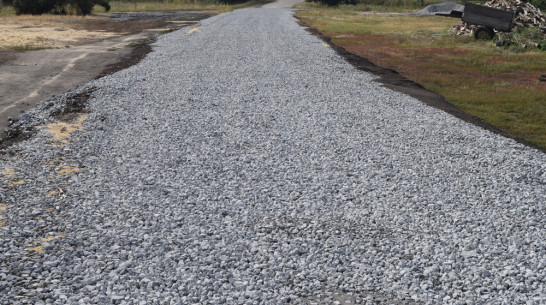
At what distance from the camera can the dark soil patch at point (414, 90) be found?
1214 cm

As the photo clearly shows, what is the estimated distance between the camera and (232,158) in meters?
9.05

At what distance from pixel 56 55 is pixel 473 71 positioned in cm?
1754

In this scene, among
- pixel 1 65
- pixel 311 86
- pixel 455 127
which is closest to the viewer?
pixel 455 127

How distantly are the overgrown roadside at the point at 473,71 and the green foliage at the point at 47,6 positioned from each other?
25205mm

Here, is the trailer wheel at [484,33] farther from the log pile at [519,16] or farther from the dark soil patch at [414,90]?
the dark soil patch at [414,90]

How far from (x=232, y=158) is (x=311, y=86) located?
276 inches

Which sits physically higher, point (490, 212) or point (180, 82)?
point (180, 82)

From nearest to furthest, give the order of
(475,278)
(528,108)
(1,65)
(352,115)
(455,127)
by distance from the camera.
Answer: (475,278) → (455,127) → (352,115) → (528,108) → (1,65)

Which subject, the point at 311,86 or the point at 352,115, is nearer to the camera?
the point at 352,115

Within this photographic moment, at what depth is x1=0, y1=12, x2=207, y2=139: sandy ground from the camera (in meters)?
14.1

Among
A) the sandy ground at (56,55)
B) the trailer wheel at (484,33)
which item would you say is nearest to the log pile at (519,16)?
the trailer wheel at (484,33)

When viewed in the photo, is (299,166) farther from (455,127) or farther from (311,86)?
(311,86)

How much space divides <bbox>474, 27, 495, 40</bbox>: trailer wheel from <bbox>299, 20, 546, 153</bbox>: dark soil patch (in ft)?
35.1

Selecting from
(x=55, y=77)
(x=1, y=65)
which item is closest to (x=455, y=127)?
(x=55, y=77)
